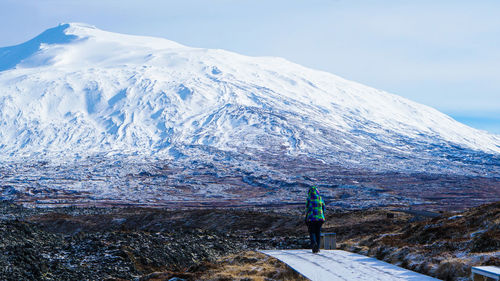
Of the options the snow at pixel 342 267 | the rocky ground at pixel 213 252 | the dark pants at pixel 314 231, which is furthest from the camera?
the dark pants at pixel 314 231

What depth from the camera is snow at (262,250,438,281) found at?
13.5 meters

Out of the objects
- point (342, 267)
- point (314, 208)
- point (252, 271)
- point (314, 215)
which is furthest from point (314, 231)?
point (252, 271)

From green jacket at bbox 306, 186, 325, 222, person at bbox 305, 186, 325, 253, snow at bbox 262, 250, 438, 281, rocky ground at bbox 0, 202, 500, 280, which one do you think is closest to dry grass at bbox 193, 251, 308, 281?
rocky ground at bbox 0, 202, 500, 280

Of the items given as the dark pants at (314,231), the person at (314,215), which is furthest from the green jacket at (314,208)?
the dark pants at (314,231)

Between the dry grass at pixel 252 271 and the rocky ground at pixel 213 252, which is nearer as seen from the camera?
the dry grass at pixel 252 271

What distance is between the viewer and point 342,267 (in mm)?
15094

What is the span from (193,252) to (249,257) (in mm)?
7465

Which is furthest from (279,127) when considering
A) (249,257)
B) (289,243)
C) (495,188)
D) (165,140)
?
(249,257)

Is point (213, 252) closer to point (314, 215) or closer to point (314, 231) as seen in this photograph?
point (314, 231)

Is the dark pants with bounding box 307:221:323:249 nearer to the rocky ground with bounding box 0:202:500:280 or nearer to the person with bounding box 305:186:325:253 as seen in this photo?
the person with bounding box 305:186:325:253

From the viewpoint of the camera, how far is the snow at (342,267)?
13516 millimetres

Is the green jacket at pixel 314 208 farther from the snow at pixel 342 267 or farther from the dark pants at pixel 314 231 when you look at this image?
the snow at pixel 342 267

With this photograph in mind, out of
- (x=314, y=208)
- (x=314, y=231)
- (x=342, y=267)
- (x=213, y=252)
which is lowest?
(x=213, y=252)

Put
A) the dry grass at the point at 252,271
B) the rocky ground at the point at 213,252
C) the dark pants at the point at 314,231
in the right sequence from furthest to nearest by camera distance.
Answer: the dark pants at the point at 314,231 < the rocky ground at the point at 213,252 < the dry grass at the point at 252,271
